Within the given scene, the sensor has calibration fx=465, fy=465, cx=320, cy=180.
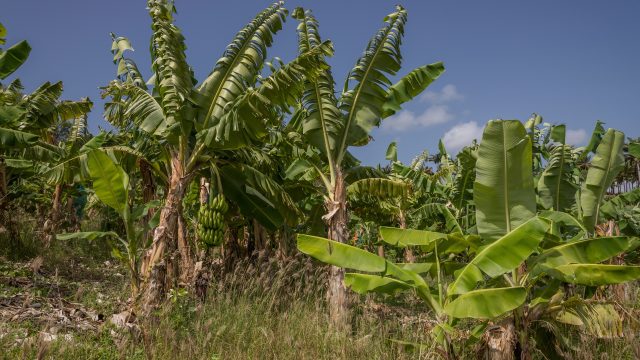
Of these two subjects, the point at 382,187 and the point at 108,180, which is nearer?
the point at 108,180

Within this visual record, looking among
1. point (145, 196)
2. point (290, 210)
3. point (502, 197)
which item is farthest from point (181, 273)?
point (502, 197)

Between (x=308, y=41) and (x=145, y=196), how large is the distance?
3.67 meters

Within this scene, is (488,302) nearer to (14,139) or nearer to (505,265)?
(505,265)

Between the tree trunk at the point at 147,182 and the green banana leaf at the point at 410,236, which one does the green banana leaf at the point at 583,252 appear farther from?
the tree trunk at the point at 147,182

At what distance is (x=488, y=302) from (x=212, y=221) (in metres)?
3.77

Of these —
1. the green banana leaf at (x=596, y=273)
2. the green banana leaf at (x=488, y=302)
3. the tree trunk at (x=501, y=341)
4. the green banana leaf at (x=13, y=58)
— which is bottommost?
the tree trunk at (x=501, y=341)

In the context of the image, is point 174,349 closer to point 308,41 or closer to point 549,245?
point 549,245

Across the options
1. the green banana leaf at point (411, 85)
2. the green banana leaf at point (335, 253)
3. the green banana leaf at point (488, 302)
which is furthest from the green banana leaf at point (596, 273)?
the green banana leaf at point (411, 85)

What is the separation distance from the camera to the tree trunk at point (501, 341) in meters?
4.71

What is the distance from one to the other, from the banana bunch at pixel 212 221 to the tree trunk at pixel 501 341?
3.66 meters

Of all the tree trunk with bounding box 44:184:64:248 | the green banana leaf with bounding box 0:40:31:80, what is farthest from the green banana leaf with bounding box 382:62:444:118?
the tree trunk with bounding box 44:184:64:248

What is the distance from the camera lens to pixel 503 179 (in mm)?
5168

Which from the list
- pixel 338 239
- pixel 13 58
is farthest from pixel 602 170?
pixel 13 58

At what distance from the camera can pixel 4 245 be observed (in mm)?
10438
